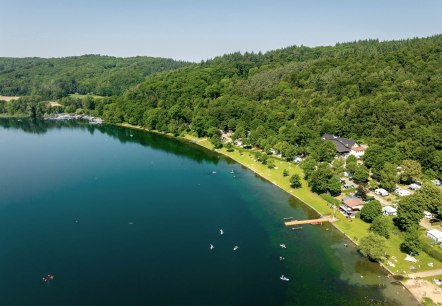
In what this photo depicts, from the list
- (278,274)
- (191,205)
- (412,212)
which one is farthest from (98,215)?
(412,212)

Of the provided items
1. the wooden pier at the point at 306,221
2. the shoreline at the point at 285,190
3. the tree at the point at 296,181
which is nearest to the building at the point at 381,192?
the shoreline at the point at 285,190

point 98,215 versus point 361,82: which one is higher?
point 361,82

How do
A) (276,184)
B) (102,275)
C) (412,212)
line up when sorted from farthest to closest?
1. (276,184)
2. (412,212)
3. (102,275)

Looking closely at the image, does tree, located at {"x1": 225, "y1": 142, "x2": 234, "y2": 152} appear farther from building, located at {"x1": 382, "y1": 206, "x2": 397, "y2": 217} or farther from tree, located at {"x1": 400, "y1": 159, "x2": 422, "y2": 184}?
building, located at {"x1": 382, "y1": 206, "x2": 397, "y2": 217}

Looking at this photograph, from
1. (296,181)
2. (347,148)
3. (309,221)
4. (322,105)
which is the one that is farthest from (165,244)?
(322,105)

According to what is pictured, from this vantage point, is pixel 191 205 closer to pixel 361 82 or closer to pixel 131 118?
pixel 361 82

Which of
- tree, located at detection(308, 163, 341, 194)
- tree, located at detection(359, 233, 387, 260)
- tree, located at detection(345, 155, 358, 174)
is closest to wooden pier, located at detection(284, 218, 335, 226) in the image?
tree, located at detection(308, 163, 341, 194)
